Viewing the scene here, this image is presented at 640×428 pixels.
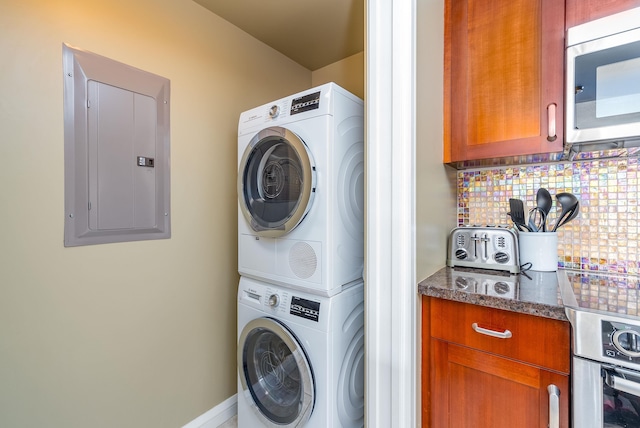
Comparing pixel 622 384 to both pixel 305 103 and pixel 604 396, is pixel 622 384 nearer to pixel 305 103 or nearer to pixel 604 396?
pixel 604 396

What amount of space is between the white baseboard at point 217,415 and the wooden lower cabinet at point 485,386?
1205mm

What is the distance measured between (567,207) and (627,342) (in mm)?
739

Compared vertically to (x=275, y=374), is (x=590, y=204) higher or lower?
higher

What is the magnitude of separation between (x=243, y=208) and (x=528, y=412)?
1.41 metres

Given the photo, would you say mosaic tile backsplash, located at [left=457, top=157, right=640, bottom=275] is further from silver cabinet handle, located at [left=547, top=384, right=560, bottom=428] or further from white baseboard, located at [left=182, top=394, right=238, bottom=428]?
white baseboard, located at [left=182, top=394, right=238, bottom=428]

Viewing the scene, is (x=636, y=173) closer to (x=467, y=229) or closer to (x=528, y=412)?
(x=467, y=229)

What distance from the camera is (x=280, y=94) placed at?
221cm

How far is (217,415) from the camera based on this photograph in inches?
68.7

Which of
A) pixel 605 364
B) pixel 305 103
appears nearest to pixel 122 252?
pixel 305 103

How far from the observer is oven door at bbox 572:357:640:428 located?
82 cm

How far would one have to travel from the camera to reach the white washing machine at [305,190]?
1253 millimetres

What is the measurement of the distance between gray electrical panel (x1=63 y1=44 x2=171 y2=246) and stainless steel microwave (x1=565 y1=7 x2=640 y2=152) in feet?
6.02

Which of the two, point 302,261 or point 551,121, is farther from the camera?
point 302,261

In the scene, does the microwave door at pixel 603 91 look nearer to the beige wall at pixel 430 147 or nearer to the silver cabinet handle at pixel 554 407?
the beige wall at pixel 430 147
